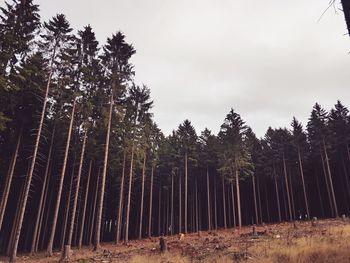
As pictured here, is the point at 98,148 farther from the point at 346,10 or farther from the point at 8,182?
the point at 346,10

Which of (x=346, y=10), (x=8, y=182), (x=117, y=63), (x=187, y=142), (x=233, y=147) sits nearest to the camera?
(x=346, y=10)

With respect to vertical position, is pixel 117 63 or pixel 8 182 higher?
pixel 117 63

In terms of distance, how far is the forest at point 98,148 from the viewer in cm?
2367

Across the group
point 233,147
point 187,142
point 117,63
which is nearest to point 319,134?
point 233,147

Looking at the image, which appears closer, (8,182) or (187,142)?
(8,182)

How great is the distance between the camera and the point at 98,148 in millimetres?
31609

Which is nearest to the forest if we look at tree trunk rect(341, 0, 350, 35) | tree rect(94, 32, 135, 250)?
tree rect(94, 32, 135, 250)

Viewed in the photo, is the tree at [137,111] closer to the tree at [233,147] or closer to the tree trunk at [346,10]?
the tree at [233,147]

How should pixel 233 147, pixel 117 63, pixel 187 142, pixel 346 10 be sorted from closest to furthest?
pixel 346 10 → pixel 117 63 → pixel 233 147 → pixel 187 142

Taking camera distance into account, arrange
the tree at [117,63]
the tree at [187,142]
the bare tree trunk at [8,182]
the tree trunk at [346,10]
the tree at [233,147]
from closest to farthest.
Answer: the tree trunk at [346,10]
the bare tree trunk at [8,182]
the tree at [117,63]
the tree at [233,147]
the tree at [187,142]

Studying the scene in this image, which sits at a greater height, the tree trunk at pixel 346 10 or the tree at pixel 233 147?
the tree at pixel 233 147

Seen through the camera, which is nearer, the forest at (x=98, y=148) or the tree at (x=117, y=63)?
the forest at (x=98, y=148)

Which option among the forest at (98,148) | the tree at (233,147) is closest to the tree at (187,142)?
the forest at (98,148)

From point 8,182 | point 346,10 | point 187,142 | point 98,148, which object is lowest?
point 8,182
